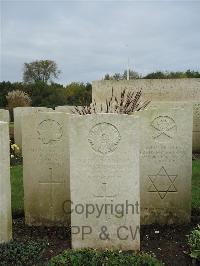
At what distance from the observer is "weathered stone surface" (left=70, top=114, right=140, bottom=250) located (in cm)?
518

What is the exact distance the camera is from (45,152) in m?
6.59

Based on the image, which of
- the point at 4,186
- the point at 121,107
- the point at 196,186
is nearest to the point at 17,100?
the point at 121,107

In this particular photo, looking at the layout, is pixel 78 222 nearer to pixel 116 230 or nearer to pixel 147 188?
pixel 116 230

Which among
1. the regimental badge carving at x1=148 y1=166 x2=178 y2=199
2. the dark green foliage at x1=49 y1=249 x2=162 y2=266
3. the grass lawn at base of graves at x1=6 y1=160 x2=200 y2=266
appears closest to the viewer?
the dark green foliage at x1=49 y1=249 x2=162 y2=266

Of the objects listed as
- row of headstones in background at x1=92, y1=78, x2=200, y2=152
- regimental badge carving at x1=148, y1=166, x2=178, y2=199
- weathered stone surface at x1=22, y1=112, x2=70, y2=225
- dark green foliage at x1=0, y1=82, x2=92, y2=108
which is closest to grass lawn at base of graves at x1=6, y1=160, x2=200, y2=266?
weathered stone surface at x1=22, y1=112, x2=70, y2=225

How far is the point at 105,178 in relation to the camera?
527 centimetres

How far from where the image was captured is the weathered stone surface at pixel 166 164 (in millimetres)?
6453

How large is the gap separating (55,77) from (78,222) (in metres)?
39.1

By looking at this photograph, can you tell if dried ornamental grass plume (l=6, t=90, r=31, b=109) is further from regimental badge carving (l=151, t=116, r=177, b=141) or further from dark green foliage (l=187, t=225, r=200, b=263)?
dark green foliage (l=187, t=225, r=200, b=263)

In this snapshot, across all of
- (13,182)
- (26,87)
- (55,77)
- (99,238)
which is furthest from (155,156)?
(55,77)

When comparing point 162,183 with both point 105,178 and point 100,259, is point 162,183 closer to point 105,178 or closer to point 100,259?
point 105,178

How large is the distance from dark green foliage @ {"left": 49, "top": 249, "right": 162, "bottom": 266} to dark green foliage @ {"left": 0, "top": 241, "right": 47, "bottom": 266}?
0.25m

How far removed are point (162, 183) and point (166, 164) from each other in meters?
0.30

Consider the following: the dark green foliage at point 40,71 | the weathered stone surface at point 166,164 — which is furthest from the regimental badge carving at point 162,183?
the dark green foliage at point 40,71
